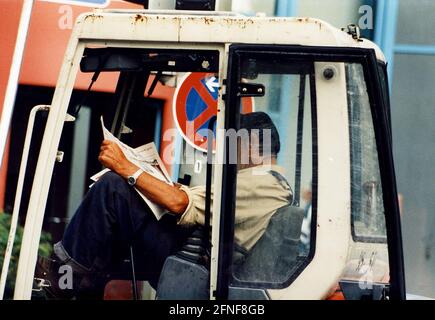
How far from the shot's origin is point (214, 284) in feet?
10.9

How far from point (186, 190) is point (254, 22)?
0.71 meters

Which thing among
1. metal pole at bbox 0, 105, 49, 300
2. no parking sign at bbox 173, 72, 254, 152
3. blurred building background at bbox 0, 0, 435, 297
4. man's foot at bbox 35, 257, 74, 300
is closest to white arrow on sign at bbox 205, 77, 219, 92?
no parking sign at bbox 173, 72, 254, 152

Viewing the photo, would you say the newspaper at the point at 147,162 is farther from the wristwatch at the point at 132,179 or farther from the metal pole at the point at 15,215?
the metal pole at the point at 15,215

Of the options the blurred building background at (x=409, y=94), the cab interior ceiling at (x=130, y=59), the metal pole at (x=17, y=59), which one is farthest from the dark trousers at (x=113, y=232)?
the blurred building background at (x=409, y=94)

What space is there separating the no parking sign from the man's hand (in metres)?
0.30

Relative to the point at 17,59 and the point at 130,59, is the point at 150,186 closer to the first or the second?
the point at 130,59

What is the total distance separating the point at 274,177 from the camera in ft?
11.3

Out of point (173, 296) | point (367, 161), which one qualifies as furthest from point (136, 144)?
point (367, 161)

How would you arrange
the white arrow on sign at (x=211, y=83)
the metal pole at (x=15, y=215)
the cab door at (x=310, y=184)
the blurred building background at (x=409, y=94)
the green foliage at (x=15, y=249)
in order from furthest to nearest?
the blurred building background at (x=409, y=94)
the green foliage at (x=15, y=249)
the white arrow on sign at (x=211, y=83)
the metal pole at (x=15, y=215)
the cab door at (x=310, y=184)

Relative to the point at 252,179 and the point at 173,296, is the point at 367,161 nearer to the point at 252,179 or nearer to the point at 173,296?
the point at 252,179

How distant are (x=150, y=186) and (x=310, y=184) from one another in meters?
0.62

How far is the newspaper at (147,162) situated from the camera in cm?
362

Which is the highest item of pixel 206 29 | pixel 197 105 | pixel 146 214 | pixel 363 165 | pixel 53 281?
pixel 206 29

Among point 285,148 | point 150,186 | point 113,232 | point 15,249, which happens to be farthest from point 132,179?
point 15,249
